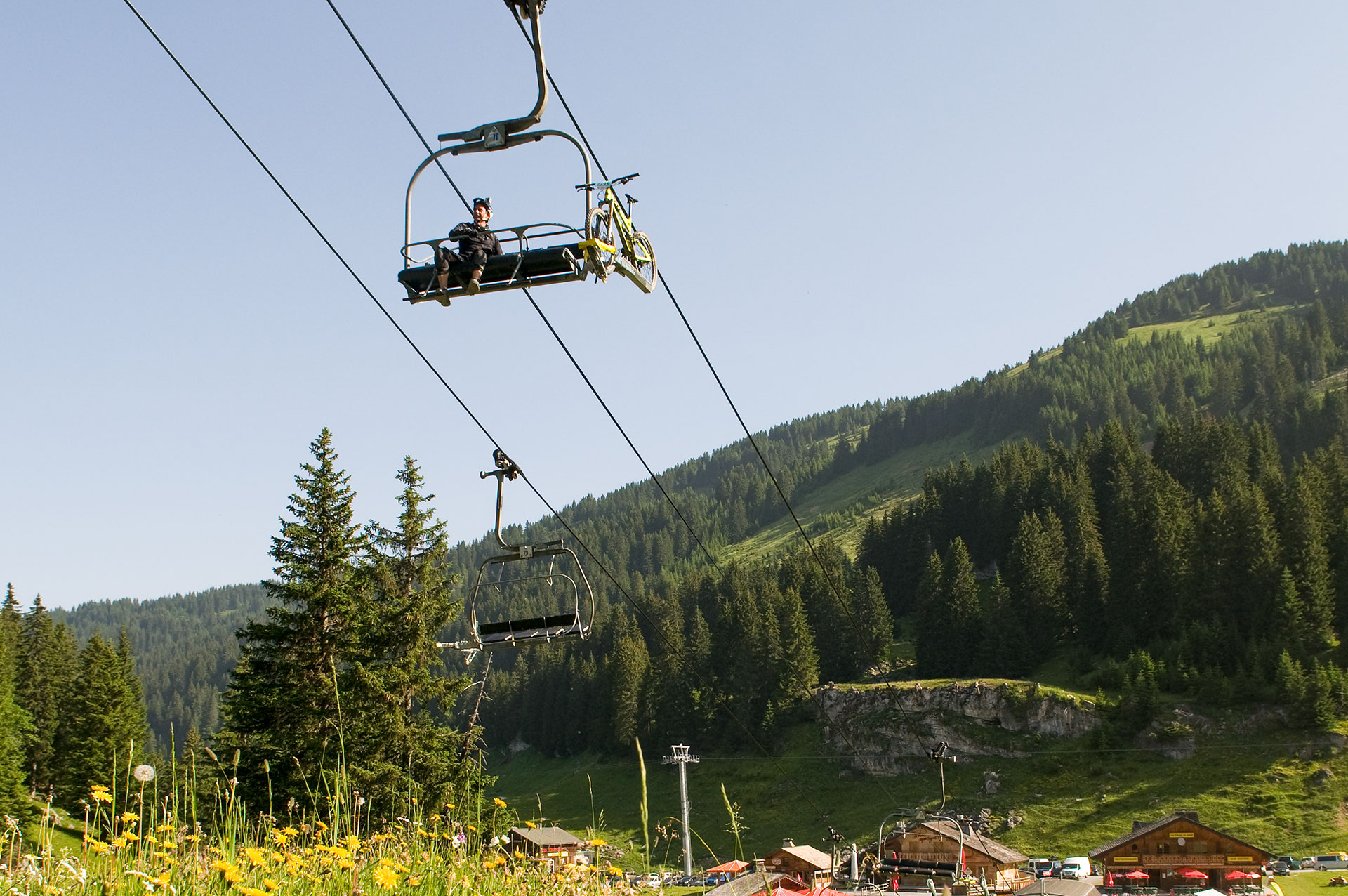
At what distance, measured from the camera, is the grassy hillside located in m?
63.6

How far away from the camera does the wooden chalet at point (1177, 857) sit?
52.8 metres

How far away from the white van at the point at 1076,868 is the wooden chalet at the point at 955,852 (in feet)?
7.58

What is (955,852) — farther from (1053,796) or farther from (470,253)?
(470,253)

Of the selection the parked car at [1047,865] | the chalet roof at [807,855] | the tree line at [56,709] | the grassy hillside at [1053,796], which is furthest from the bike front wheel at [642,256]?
the parked car at [1047,865]

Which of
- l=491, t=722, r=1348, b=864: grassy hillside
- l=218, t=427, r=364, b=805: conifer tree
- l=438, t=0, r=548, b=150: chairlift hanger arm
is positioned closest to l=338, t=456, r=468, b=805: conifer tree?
l=218, t=427, r=364, b=805: conifer tree

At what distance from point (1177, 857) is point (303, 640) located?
1800 inches

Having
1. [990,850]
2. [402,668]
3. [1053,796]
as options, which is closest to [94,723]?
[402,668]

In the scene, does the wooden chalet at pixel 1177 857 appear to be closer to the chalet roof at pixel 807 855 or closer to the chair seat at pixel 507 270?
the chalet roof at pixel 807 855

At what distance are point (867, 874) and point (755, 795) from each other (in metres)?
41.7

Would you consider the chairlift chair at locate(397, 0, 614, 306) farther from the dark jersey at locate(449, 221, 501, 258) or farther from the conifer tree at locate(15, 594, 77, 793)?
the conifer tree at locate(15, 594, 77, 793)

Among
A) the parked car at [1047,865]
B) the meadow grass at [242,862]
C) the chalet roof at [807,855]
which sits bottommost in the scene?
the parked car at [1047,865]

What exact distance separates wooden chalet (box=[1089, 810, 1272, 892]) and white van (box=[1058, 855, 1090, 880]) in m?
1.30

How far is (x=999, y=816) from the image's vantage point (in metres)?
71.2

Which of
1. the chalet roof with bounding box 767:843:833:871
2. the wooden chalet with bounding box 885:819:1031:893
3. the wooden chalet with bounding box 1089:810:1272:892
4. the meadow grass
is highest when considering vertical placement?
the meadow grass
